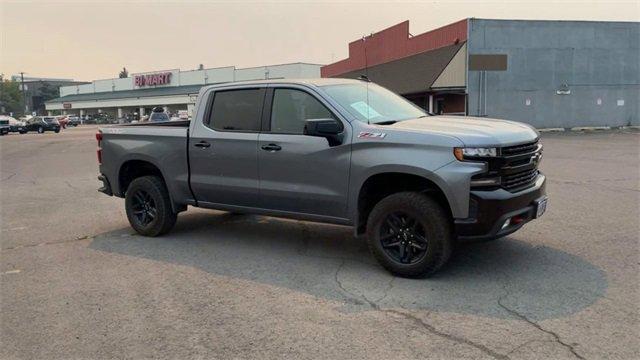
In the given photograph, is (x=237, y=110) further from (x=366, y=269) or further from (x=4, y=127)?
(x=4, y=127)

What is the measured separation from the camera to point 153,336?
4.06m

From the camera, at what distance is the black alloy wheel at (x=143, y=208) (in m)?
7.21

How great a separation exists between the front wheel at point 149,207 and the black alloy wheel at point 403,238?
3136mm

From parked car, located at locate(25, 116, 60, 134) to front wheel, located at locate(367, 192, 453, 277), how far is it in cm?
5574

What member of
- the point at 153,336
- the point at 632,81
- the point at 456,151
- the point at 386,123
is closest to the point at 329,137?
the point at 386,123

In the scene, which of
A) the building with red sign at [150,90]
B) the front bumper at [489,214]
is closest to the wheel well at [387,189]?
the front bumper at [489,214]

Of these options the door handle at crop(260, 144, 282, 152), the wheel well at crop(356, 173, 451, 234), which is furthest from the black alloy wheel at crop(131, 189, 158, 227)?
the wheel well at crop(356, 173, 451, 234)

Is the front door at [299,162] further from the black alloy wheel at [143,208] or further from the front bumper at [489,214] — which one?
the black alloy wheel at [143,208]

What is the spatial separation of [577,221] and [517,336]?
4026 millimetres

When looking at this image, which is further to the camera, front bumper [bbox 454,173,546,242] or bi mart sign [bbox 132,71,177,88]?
bi mart sign [bbox 132,71,177,88]

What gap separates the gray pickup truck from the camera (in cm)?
481

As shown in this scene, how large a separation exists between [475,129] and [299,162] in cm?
180

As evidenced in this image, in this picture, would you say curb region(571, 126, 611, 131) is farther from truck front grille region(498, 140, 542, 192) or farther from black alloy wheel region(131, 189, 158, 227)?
black alloy wheel region(131, 189, 158, 227)

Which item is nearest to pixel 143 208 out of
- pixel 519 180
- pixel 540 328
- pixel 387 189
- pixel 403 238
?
pixel 387 189
